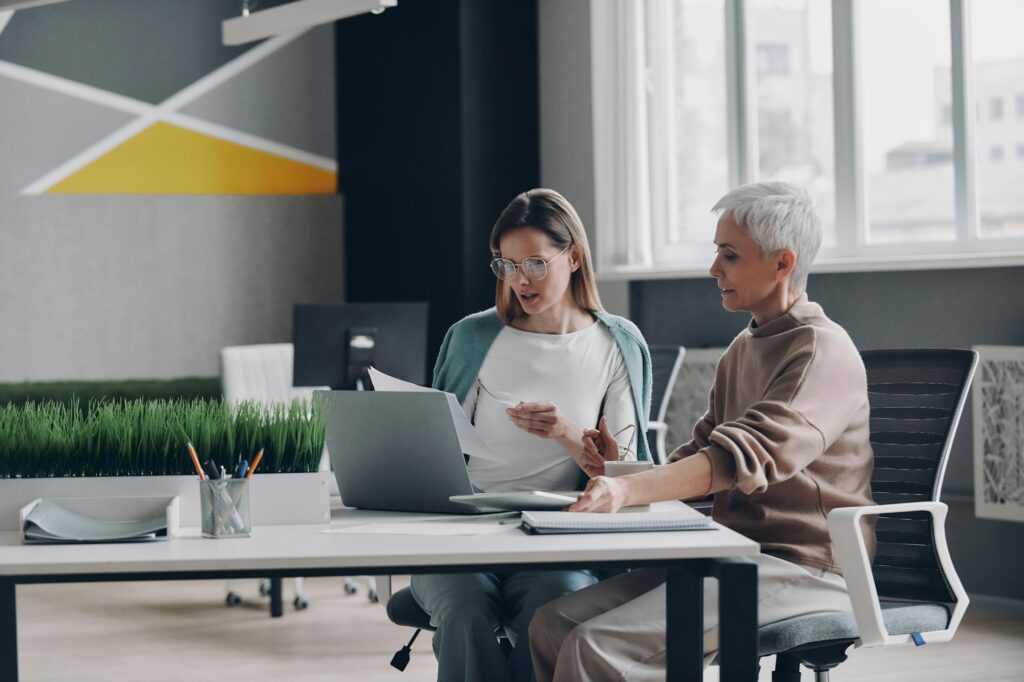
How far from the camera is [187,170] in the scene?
7.02 metres

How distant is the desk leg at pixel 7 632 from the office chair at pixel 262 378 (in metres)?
2.81

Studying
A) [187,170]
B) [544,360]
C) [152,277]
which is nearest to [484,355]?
[544,360]

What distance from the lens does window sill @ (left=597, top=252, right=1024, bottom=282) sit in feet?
15.9

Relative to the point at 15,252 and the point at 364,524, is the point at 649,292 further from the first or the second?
the point at 364,524

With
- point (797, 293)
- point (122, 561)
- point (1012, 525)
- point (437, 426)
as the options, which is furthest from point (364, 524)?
point (1012, 525)

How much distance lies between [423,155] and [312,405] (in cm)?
460

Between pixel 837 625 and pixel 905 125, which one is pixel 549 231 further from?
pixel 905 125

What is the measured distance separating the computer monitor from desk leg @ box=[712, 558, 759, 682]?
2.83 metres

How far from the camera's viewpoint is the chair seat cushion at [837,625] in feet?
7.52

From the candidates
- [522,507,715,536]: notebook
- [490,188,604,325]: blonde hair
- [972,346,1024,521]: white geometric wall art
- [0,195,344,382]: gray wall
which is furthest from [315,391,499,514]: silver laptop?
[0,195,344,382]: gray wall

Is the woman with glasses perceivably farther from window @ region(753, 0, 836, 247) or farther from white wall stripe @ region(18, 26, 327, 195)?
white wall stripe @ region(18, 26, 327, 195)

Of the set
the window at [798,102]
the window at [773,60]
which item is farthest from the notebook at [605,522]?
the window at [773,60]

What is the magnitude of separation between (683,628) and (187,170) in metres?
5.45

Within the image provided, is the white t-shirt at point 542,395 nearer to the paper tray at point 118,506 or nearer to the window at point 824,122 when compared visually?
the paper tray at point 118,506
